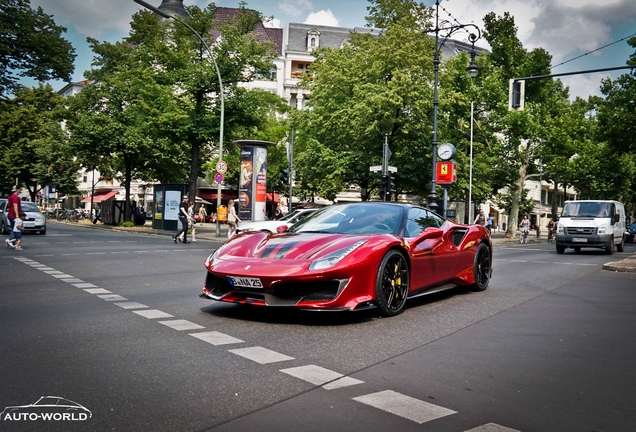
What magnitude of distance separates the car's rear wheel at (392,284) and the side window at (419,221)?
56 cm

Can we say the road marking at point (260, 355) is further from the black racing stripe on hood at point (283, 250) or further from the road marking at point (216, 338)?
the black racing stripe on hood at point (283, 250)

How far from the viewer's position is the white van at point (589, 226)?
23.4 m

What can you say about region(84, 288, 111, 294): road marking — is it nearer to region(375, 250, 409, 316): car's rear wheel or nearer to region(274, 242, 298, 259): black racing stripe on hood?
region(274, 242, 298, 259): black racing stripe on hood

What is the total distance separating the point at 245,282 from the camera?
6480mm

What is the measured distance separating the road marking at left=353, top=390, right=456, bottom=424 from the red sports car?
2348 millimetres

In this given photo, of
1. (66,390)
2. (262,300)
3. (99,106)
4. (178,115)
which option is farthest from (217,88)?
(66,390)

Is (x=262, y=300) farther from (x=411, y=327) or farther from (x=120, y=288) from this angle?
(x=120, y=288)

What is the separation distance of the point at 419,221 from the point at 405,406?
462cm

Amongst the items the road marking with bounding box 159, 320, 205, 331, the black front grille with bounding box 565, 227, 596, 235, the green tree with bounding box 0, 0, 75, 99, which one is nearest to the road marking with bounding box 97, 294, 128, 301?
the road marking with bounding box 159, 320, 205, 331

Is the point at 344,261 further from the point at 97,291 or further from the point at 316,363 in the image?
the point at 97,291

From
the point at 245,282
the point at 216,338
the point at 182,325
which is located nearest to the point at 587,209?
the point at 245,282

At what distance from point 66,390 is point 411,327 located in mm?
3604

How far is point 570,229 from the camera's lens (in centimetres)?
2370

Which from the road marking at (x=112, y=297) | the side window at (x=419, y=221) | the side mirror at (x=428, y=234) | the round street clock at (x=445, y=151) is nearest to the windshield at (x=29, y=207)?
the round street clock at (x=445, y=151)
